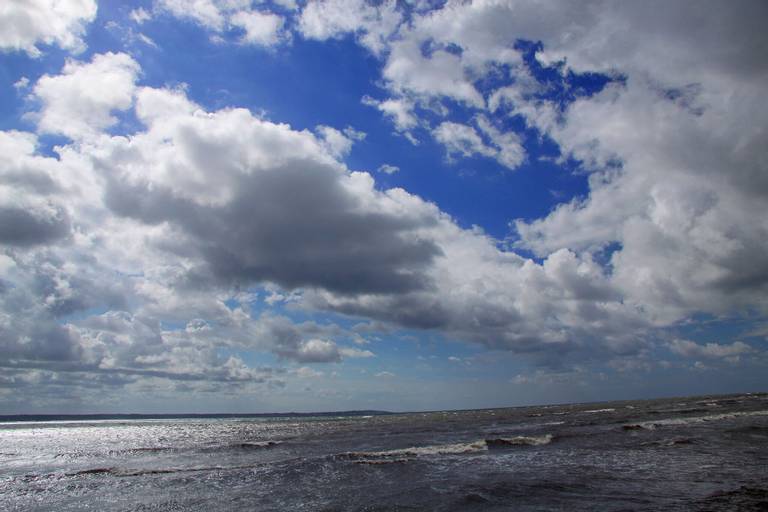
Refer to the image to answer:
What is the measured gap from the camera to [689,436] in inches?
1316

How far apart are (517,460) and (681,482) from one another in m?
9.79

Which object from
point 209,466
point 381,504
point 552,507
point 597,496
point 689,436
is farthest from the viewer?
point 689,436

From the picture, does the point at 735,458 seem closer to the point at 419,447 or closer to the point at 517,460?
the point at 517,460

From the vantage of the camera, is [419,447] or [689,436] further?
[419,447]

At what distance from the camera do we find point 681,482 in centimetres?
1823

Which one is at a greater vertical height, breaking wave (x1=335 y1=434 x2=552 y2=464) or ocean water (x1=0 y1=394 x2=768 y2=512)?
ocean water (x1=0 y1=394 x2=768 y2=512)

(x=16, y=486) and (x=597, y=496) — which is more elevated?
(x=597, y=496)

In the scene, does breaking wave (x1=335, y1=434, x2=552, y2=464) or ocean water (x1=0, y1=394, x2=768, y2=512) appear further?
breaking wave (x1=335, y1=434, x2=552, y2=464)

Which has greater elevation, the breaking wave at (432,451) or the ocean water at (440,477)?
the ocean water at (440,477)

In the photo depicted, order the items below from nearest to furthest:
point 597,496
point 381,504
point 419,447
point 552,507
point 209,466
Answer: point 552,507, point 597,496, point 381,504, point 209,466, point 419,447

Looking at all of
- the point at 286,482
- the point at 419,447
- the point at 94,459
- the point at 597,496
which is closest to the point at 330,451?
the point at 419,447

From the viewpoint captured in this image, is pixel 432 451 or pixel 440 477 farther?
pixel 432 451

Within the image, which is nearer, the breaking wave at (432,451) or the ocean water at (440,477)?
the ocean water at (440,477)

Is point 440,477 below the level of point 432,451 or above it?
above
